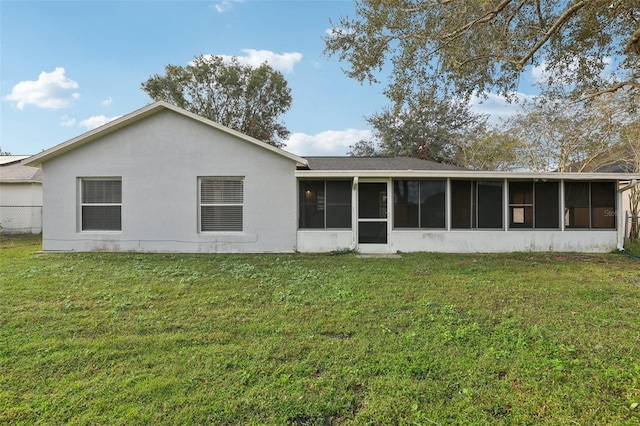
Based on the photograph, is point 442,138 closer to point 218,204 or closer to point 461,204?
point 461,204

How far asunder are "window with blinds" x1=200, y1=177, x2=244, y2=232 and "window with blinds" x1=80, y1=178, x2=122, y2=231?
2.56m

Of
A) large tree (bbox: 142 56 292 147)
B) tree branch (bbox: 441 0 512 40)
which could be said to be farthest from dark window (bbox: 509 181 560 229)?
large tree (bbox: 142 56 292 147)

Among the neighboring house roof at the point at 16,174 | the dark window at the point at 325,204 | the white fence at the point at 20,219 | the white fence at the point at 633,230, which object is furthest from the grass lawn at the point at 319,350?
the neighboring house roof at the point at 16,174

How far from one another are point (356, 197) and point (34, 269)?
26.4ft

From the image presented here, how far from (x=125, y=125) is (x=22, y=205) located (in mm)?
9768

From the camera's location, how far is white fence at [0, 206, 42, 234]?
47.1 feet

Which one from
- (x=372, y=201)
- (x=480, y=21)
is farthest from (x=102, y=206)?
(x=480, y=21)

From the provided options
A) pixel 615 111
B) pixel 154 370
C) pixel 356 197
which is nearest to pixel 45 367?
pixel 154 370

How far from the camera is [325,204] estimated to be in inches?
380

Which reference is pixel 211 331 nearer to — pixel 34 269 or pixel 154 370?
pixel 154 370

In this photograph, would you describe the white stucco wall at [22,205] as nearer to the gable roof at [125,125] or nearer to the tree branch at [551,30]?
the gable roof at [125,125]

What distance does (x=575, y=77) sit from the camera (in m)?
8.87

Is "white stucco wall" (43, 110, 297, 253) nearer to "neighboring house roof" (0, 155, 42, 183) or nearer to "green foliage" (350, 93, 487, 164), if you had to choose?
"neighboring house roof" (0, 155, 42, 183)

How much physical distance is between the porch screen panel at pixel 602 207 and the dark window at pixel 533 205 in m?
1.10
